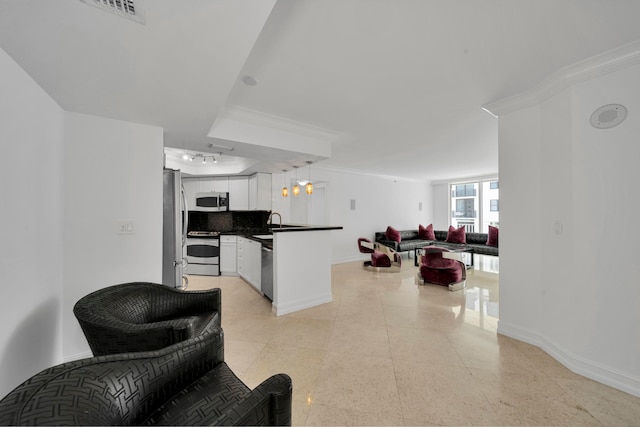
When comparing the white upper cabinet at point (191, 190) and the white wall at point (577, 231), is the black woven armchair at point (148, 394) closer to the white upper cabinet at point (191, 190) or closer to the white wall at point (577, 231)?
the white wall at point (577, 231)

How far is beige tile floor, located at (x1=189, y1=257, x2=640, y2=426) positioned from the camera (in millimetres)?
1591

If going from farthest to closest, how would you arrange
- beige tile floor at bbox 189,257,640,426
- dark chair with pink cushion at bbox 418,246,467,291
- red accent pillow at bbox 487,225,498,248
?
red accent pillow at bbox 487,225,498,248, dark chair with pink cushion at bbox 418,246,467,291, beige tile floor at bbox 189,257,640,426

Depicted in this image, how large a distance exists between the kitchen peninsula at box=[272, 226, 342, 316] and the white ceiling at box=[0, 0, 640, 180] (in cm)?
153

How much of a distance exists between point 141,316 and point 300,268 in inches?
76.8

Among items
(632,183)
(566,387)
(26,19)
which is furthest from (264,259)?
(632,183)

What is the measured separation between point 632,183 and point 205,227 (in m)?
6.51

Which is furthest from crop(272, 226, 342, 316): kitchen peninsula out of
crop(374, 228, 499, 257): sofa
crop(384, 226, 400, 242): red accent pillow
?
crop(384, 226, 400, 242): red accent pillow

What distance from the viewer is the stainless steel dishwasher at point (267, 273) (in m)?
Result: 3.50

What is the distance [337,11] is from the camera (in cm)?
143

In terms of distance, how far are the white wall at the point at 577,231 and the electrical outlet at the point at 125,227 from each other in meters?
3.79

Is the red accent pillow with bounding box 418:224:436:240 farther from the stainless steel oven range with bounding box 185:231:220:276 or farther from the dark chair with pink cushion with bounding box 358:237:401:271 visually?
the stainless steel oven range with bounding box 185:231:220:276

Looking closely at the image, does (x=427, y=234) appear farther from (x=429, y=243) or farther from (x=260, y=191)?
(x=260, y=191)

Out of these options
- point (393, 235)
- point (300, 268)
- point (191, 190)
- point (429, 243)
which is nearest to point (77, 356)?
point (300, 268)

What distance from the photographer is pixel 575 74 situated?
1.97 metres
